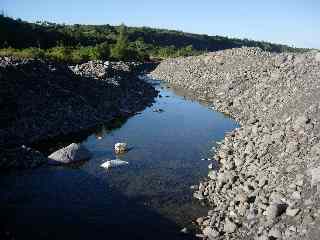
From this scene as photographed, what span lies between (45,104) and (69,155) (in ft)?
25.8

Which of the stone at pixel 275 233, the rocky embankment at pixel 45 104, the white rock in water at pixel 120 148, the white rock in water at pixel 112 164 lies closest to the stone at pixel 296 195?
the stone at pixel 275 233

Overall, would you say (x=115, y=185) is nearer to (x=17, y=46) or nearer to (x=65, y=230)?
(x=65, y=230)

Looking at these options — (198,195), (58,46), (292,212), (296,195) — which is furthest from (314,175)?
(58,46)

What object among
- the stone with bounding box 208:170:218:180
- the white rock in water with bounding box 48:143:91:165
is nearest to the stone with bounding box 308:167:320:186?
the stone with bounding box 208:170:218:180

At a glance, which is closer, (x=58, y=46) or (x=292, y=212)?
(x=292, y=212)

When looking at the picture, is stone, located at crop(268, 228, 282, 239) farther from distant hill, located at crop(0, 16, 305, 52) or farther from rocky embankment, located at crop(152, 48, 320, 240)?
distant hill, located at crop(0, 16, 305, 52)

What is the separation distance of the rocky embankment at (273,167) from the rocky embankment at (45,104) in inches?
348

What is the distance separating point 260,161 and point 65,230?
893cm

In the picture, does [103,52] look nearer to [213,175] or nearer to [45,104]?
[45,104]

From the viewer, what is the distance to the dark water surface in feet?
48.4

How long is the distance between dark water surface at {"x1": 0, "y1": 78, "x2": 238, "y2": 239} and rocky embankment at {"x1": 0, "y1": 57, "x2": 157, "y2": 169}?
196cm

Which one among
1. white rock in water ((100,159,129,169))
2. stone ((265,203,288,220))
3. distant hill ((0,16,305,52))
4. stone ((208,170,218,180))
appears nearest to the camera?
stone ((265,203,288,220))

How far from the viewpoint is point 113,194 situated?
1758 centimetres

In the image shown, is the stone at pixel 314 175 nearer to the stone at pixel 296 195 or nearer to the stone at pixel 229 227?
the stone at pixel 296 195
